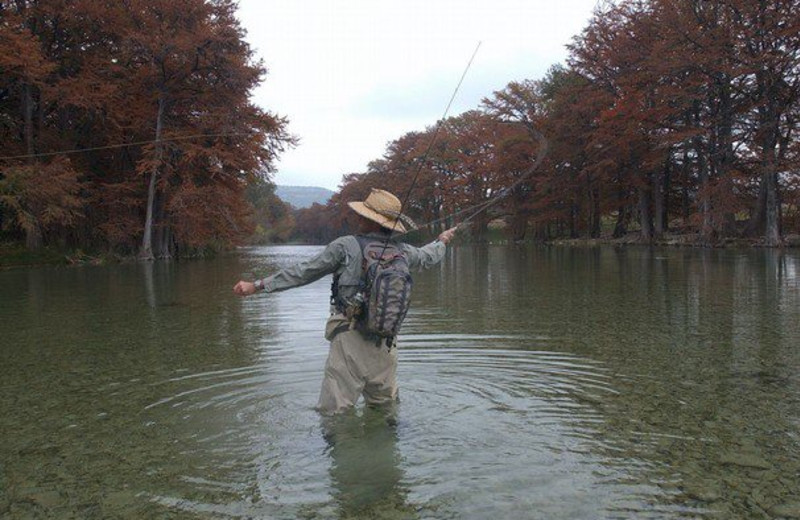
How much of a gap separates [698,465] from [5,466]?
14.0 ft

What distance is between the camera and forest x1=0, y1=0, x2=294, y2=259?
29125 millimetres

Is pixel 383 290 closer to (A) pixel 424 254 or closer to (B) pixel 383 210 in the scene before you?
(B) pixel 383 210

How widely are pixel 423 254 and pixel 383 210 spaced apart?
57cm

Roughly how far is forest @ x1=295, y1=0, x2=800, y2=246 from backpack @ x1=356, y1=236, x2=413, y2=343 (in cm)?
1369

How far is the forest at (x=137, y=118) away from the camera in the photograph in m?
29.1

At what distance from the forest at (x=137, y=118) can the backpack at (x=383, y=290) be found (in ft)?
88.0

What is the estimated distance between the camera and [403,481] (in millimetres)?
3809

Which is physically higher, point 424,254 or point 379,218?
point 379,218

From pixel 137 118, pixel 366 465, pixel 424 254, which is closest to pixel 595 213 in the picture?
pixel 137 118

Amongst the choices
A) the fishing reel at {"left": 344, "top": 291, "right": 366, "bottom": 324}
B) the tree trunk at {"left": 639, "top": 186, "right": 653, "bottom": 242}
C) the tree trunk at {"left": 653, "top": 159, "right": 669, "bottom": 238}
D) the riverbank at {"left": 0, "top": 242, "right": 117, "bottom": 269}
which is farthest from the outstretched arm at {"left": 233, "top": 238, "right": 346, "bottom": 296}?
the tree trunk at {"left": 639, "top": 186, "right": 653, "bottom": 242}

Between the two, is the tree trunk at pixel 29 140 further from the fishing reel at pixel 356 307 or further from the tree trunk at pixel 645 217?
the tree trunk at pixel 645 217

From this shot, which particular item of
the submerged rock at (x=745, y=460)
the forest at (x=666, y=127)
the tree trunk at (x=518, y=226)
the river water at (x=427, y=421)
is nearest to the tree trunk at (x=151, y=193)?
the forest at (x=666, y=127)

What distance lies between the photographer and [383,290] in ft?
14.5

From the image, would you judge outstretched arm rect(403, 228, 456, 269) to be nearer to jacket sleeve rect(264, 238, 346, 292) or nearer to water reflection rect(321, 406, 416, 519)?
jacket sleeve rect(264, 238, 346, 292)
